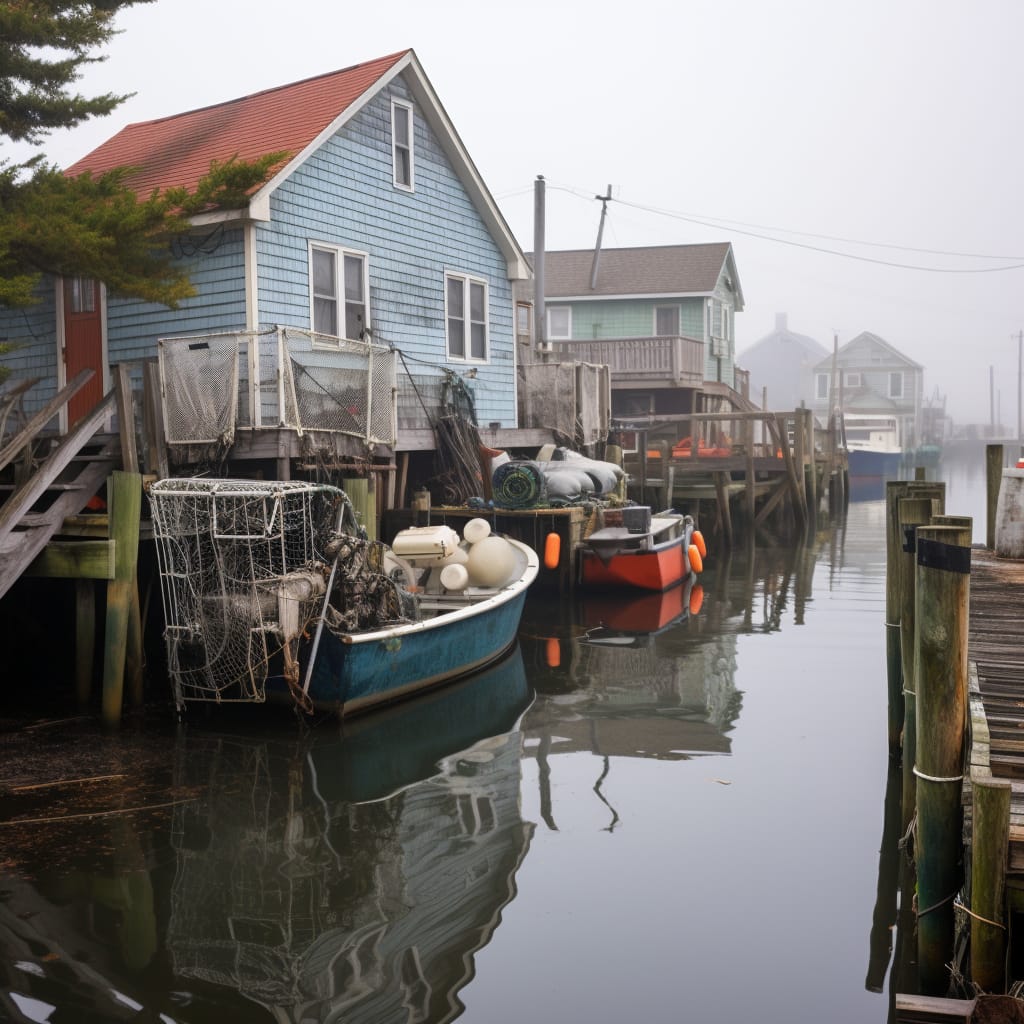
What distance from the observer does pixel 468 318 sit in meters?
20.8

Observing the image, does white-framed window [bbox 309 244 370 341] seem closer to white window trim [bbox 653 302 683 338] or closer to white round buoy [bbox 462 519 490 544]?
white round buoy [bbox 462 519 490 544]

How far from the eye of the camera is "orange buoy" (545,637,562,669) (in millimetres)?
14172

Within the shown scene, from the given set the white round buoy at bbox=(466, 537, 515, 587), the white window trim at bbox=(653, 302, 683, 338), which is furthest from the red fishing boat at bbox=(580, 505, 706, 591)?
the white window trim at bbox=(653, 302, 683, 338)

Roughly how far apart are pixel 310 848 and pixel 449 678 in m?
4.47

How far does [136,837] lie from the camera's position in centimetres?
786

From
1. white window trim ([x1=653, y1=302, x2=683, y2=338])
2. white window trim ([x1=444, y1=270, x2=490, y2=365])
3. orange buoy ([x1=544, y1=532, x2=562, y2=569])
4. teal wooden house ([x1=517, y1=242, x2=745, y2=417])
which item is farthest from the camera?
white window trim ([x1=653, y1=302, x2=683, y2=338])

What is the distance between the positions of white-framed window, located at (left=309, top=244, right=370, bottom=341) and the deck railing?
16689 millimetres

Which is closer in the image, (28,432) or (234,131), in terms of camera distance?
(28,432)

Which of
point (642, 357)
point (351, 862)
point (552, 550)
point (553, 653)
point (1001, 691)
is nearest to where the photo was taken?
point (1001, 691)

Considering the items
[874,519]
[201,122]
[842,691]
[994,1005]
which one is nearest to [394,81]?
[201,122]

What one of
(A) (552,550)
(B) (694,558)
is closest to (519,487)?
(A) (552,550)

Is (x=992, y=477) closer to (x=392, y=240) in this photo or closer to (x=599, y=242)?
(x=392, y=240)

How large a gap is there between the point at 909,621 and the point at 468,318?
559 inches

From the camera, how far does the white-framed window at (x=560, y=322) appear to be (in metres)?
41.4
